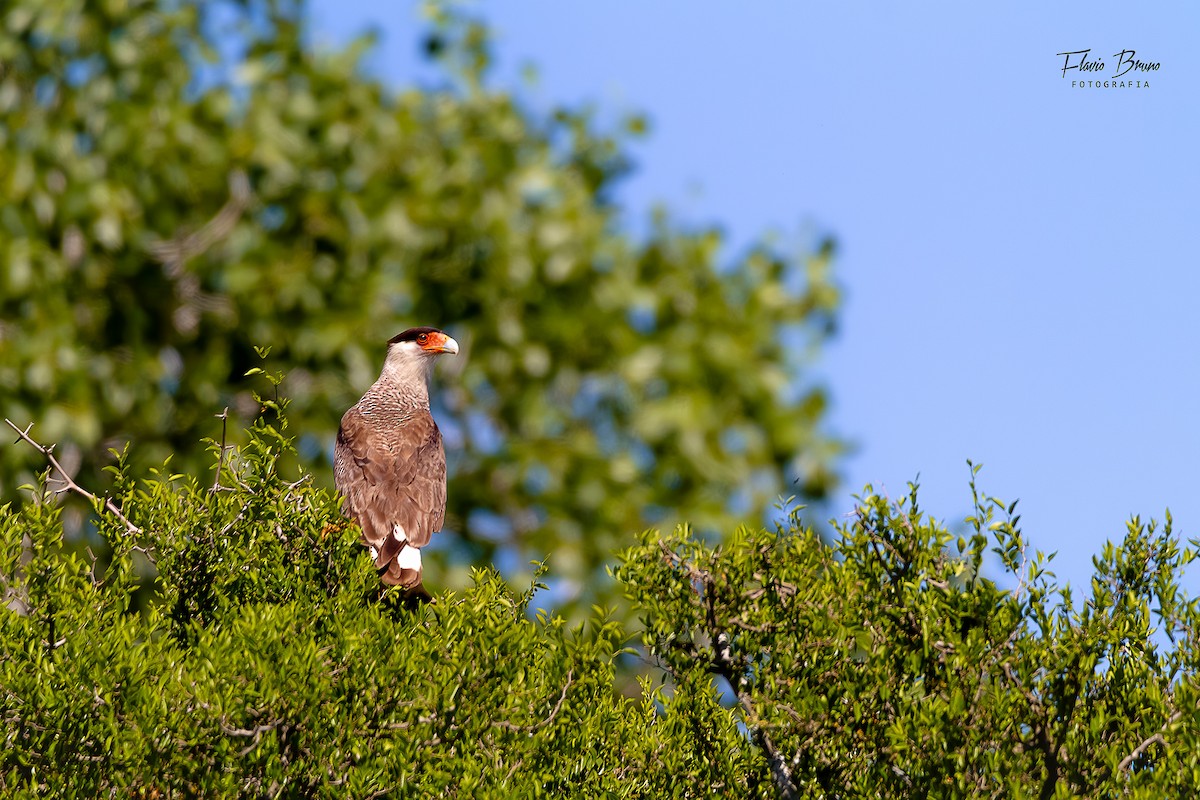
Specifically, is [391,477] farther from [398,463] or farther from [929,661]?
[929,661]

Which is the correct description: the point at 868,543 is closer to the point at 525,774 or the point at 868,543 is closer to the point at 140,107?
the point at 525,774

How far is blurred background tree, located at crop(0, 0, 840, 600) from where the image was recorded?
767cm

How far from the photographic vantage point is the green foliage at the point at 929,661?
13.3 ft

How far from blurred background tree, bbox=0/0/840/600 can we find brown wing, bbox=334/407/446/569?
79 centimetres

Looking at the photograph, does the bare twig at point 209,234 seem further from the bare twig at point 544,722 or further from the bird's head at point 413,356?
the bare twig at point 544,722

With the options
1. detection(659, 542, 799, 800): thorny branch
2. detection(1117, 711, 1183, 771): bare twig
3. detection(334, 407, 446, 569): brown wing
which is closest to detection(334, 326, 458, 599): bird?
detection(334, 407, 446, 569): brown wing

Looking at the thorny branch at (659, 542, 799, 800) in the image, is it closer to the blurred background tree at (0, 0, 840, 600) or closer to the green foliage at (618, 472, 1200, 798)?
the green foliage at (618, 472, 1200, 798)

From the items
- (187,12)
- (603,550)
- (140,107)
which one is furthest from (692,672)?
(187,12)

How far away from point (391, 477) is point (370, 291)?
191 cm

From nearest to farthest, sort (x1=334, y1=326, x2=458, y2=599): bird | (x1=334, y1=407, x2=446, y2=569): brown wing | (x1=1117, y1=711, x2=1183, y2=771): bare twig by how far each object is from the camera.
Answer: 1. (x1=1117, y1=711, x2=1183, y2=771): bare twig
2. (x1=334, y1=326, x2=458, y2=599): bird
3. (x1=334, y1=407, x2=446, y2=569): brown wing

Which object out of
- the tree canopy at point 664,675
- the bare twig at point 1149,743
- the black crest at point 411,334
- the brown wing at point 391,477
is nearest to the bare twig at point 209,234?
the black crest at point 411,334

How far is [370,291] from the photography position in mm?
8055

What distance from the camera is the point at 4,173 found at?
815 cm

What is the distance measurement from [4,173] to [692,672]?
5.76m
